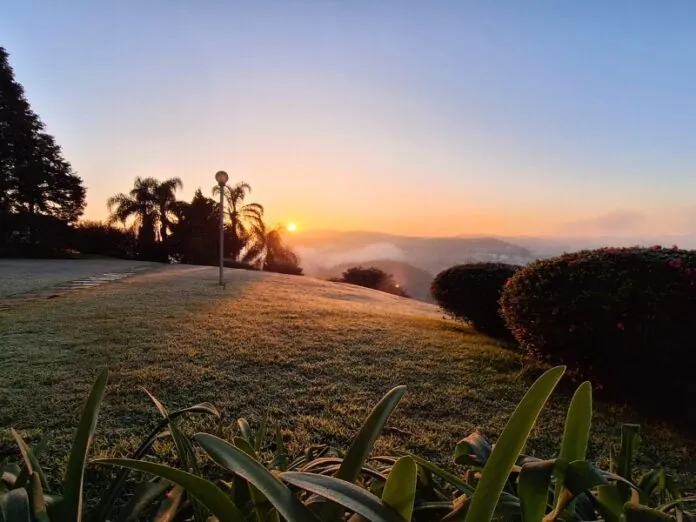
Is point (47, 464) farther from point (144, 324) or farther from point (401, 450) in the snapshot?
point (144, 324)

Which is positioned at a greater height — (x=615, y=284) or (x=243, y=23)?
(x=243, y=23)

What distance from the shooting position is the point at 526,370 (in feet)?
14.3

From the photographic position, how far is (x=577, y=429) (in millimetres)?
600

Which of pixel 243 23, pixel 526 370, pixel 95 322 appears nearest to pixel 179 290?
pixel 95 322

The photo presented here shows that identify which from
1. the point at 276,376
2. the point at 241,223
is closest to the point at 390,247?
the point at 241,223

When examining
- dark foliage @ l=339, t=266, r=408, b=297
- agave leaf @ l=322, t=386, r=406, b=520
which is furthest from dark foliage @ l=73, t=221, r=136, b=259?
agave leaf @ l=322, t=386, r=406, b=520

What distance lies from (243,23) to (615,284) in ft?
16.3

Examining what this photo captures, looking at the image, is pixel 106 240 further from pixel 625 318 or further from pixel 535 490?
pixel 535 490

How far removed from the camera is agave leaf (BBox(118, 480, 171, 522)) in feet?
2.12

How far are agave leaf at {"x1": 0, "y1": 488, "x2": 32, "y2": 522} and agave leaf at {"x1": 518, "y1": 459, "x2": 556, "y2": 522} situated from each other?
0.53 metres

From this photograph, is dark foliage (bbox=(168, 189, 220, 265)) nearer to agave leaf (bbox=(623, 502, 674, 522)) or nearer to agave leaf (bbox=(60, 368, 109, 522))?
agave leaf (bbox=(60, 368, 109, 522))

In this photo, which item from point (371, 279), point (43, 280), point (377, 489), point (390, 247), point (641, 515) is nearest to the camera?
point (641, 515)

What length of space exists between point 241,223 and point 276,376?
1932cm

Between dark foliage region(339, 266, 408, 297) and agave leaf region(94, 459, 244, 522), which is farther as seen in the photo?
dark foliage region(339, 266, 408, 297)
